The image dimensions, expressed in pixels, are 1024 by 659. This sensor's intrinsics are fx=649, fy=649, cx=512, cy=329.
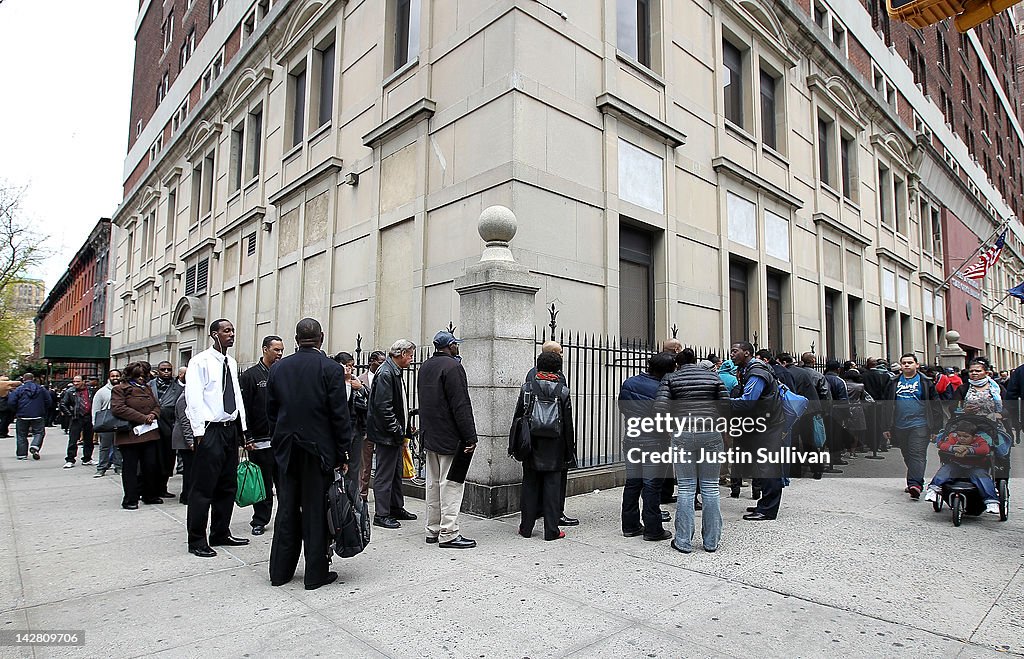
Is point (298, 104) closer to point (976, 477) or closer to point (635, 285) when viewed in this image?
point (635, 285)

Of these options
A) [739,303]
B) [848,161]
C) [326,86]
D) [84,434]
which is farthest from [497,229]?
[848,161]

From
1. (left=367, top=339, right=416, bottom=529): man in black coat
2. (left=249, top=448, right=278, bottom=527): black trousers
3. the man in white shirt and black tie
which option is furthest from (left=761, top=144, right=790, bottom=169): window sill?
the man in white shirt and black tie

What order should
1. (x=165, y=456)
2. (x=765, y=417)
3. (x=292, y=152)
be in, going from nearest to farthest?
(x=765, y=417) → (x=165, y=456) → (x=292, y=152)

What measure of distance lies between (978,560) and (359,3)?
44.4 feet

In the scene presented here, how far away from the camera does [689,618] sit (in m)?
4.02

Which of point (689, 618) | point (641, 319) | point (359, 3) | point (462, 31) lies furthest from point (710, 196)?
point (689, 618)

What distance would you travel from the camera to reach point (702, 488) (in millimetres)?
5738

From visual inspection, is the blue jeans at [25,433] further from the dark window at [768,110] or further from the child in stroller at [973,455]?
the dark window at [768,110]

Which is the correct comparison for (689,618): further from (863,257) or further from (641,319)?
(863,257)

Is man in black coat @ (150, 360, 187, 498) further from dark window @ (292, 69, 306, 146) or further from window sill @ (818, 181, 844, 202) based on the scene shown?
window sill @ (818, 181, 844, 202)

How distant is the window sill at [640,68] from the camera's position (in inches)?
423

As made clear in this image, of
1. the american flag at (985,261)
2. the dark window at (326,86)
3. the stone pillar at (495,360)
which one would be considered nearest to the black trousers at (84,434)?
the dark window at (326,86)

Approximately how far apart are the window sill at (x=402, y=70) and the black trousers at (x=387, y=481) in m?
7.21

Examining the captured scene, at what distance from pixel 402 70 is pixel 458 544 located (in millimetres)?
8739
